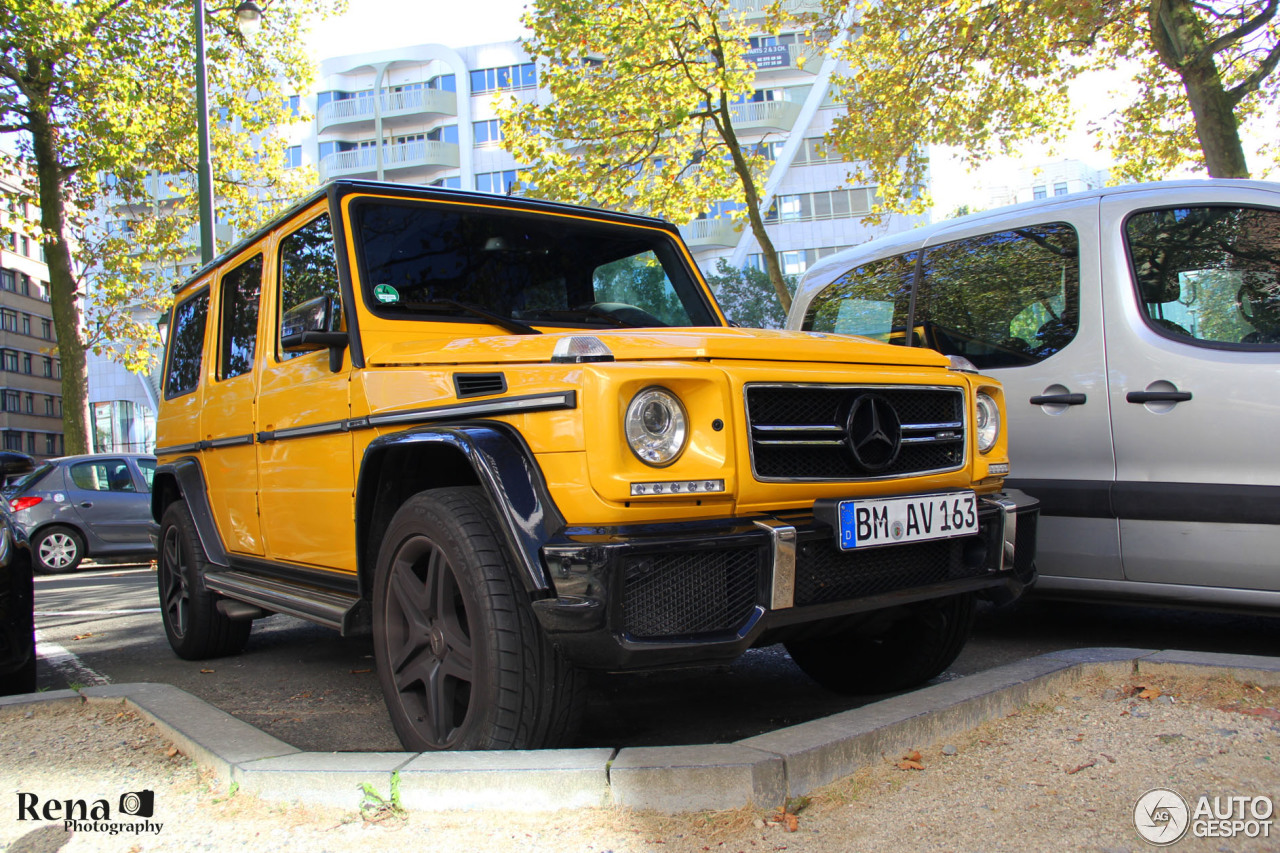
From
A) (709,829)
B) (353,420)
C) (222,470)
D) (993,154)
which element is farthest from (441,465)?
(993,154)

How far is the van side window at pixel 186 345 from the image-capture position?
548 centimetres

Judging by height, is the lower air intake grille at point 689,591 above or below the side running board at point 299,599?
above

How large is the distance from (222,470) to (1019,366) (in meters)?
3.91

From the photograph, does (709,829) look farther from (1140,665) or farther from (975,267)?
(975,267)

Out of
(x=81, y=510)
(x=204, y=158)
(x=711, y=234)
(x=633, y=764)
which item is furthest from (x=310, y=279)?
(x=711, y=234)

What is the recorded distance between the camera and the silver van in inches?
152

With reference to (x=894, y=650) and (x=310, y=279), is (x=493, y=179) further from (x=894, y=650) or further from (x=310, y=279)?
(x=894, y=650)

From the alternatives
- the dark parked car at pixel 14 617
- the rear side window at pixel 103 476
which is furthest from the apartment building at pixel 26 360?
the dark parked car at pixel 14 617

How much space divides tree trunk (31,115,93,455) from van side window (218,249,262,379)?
15620mm

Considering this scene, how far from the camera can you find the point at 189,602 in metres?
5.24

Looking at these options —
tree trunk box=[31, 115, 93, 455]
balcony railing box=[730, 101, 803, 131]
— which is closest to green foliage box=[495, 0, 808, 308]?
tree trunk box=[31, 115, 93, 455]

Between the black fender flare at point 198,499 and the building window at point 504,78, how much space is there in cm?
4769

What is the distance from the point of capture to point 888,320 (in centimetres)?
532

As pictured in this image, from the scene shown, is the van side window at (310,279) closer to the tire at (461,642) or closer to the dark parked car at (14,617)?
the tire at (461,642)
